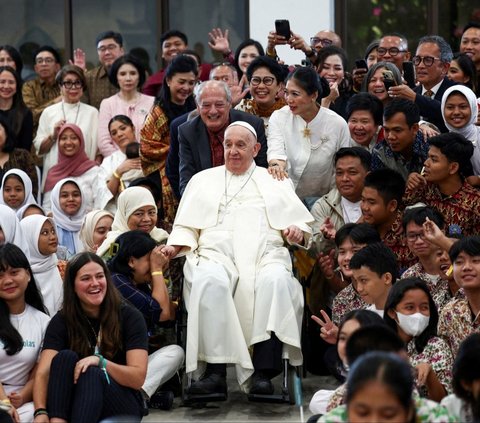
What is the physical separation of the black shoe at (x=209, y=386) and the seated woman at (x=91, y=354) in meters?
0.54

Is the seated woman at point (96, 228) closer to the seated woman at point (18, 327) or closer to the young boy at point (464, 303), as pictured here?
the seated woman at point (18, 327)

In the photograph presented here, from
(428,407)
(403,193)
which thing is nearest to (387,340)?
(428,407)

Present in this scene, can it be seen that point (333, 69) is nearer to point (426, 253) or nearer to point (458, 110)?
point (458, 110)

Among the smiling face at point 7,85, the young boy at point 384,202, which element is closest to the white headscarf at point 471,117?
the young boy at point 384,202

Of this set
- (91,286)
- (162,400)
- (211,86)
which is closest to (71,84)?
(211,86)

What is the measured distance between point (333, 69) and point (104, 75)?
2268mm

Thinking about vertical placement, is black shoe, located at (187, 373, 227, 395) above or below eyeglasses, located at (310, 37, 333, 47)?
below

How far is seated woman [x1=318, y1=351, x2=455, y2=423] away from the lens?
171 inches

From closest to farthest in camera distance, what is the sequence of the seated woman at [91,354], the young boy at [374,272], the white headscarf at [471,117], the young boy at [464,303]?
the seated woman at [91,354]
the young boy at [464,303]
the young boy at [374,272]
the white headscarf at [471,117]

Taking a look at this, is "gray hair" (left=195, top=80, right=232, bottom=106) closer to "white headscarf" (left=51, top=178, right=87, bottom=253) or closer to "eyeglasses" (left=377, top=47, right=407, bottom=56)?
"white headscarf" (left=51, top=178, right=87, bottom=253)

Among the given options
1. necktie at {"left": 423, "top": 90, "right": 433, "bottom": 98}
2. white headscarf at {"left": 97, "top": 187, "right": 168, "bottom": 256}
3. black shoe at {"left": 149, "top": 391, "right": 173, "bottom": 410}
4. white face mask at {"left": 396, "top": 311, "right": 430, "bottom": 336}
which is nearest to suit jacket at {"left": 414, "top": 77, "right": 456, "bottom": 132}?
necktie at {"left": 423, "top": 90, "right": 433, "bottom": 98}

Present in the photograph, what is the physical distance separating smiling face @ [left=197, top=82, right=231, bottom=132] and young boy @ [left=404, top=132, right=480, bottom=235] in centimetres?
121

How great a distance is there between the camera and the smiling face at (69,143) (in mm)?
9539

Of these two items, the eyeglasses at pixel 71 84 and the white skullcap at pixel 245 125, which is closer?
the white skullcap at pixel 245 125
